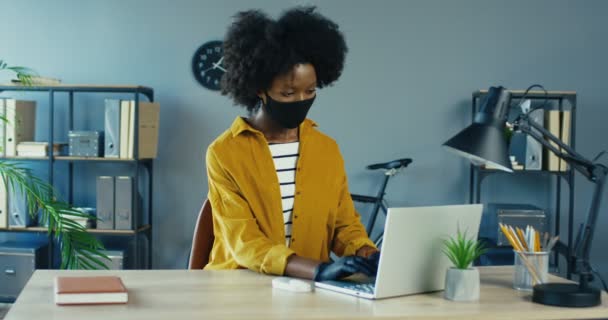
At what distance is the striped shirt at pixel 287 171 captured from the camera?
2277mm

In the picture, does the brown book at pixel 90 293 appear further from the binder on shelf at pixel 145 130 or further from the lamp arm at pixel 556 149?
the binder on shelf at pixel 145 130

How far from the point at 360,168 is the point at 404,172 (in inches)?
11.2

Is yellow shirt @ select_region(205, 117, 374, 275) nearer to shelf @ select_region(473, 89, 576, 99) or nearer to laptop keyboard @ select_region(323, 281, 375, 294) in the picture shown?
laptop keyboard @ select_region(323, 281, 375, 294)

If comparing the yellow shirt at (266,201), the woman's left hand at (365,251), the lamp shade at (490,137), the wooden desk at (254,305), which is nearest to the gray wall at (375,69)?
the yellow shirt at (266,201)

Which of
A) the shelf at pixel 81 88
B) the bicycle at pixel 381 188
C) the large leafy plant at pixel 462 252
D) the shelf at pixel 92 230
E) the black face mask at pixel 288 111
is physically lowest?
the shelf at pixel 92 230

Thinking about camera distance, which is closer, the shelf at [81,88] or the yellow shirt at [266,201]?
the yellow shirt at [266,201]

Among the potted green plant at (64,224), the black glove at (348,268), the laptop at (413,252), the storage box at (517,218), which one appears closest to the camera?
the laptop at (413,252)

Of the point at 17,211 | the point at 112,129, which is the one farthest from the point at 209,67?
the point at 17,211

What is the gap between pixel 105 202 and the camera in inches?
176

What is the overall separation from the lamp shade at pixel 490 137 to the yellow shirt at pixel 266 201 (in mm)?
601

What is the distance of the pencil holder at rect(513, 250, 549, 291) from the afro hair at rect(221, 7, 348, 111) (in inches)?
34.2

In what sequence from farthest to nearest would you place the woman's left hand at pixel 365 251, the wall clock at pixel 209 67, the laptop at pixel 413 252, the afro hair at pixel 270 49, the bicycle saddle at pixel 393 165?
the wall clock at pixel 209 67 → the bicycle saddle at pixel 393 165 → the afro hair at pixel 270 49 → the woman's left hand at pixel 365 251 → the laptop at pixel 413 252

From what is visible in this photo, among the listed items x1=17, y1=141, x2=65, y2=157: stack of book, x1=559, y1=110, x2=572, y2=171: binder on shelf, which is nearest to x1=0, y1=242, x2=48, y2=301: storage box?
x1=17, y1=141, x2=65, y2=157: stack of book

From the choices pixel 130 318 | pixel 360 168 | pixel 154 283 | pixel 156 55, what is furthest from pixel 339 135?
pixel 130 318
